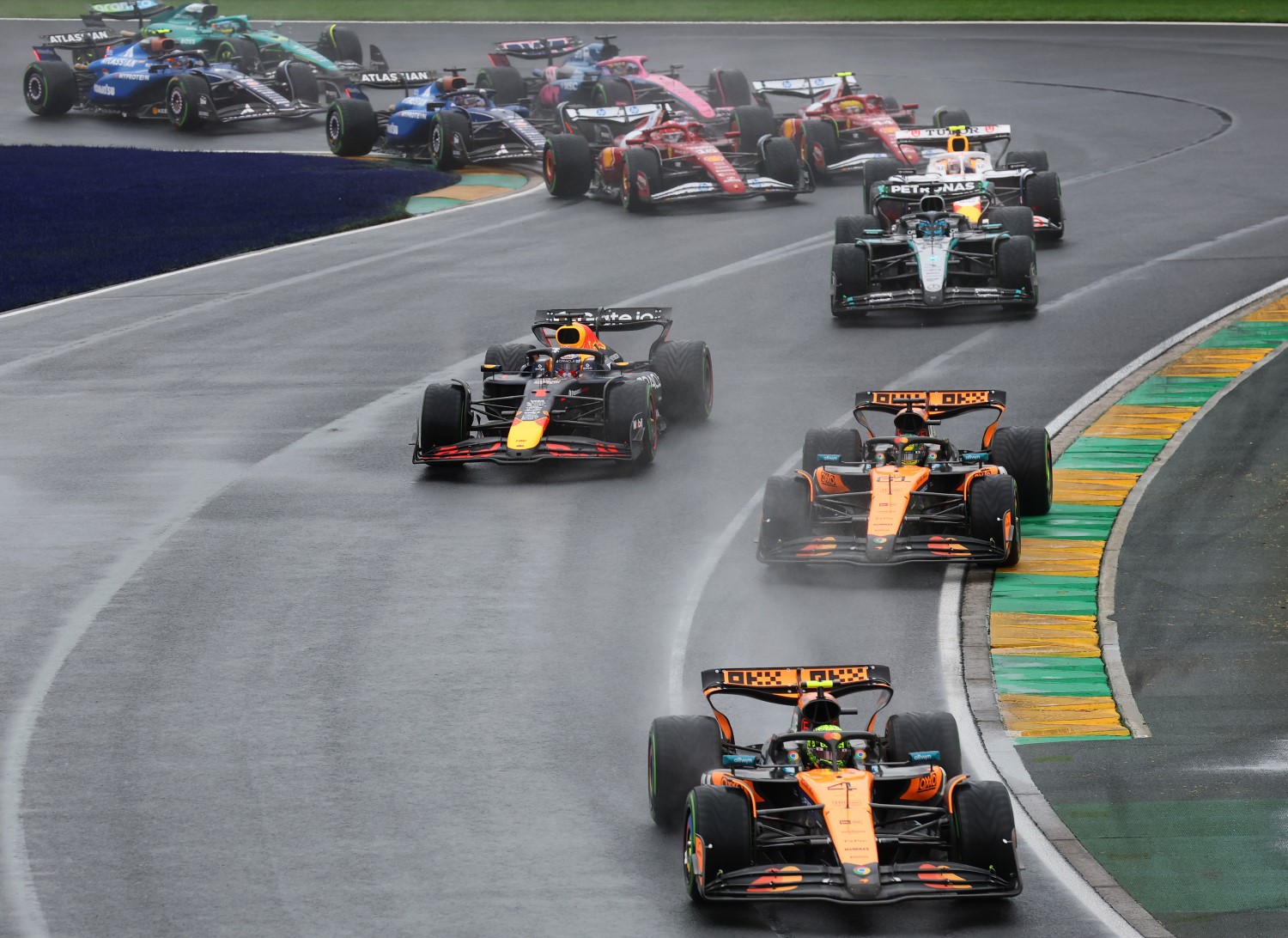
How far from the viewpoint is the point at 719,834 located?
11.0m

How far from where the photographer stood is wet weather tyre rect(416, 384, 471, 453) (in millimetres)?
21078

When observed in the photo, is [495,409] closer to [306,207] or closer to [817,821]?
[817,821]

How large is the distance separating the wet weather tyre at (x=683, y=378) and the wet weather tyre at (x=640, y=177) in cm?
1379

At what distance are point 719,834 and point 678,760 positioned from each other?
1236mm

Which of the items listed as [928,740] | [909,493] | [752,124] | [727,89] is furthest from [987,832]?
[727,89]

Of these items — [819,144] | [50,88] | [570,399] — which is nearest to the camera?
[570,399]

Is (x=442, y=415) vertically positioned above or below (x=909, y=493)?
below

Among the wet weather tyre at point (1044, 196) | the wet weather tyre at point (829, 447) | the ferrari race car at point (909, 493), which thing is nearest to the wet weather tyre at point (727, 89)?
the wet weather tyre at point (1044, 196)

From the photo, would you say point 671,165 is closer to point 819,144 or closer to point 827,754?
point 819,144

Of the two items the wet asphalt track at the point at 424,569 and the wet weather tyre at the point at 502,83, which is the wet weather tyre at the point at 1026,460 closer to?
the wet asphalt track at the point at 424,569

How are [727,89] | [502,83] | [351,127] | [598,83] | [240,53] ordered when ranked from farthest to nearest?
[240,53] → [502,83] → [727,89] → [351,127] → [598,83]

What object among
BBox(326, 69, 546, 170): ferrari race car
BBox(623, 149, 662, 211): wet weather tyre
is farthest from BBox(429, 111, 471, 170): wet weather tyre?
BBox(623, 149, 662, 211): wet weather tyre

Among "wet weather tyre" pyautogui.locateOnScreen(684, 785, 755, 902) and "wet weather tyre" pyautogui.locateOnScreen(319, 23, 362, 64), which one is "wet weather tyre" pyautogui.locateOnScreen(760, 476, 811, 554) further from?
"wet weather tyre" pyautogui.locateOnScreen(319, 23, 362, 64)

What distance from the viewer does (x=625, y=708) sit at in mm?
14555
